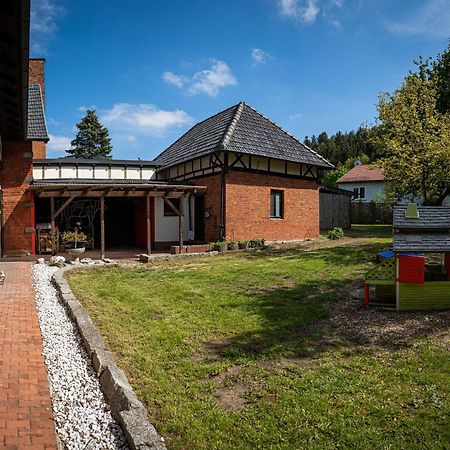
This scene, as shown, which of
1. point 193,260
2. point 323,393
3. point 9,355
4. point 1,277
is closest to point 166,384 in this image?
point 323,393

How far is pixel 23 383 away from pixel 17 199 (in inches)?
453

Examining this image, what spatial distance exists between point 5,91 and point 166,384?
6691 millimetres

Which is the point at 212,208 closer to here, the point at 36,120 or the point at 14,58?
the point at 36,120

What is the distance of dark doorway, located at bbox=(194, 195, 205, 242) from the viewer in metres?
18.0

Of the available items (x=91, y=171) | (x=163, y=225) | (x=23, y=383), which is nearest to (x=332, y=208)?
(x=163, y=225)

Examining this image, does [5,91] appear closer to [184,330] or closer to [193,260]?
[184,330]

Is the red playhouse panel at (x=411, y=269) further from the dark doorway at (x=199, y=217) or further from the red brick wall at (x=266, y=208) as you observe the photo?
the dark doorway at (x=199, y=217)

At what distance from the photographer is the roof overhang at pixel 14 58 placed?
4.59 m

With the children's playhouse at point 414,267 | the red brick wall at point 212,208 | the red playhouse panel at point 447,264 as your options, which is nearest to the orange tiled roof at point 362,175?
the red brick wall at point 212,208

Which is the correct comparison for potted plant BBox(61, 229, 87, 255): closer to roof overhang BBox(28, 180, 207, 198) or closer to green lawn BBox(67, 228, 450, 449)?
roof overhang BBox(28, 180, 207, 198)

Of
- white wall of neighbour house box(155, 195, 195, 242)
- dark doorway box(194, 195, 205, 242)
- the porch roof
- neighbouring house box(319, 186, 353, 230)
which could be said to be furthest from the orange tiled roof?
the porch roof

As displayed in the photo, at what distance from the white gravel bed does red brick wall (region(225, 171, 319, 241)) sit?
33.6 ft

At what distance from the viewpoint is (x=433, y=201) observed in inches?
599

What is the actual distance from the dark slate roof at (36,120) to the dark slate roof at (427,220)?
12215 mm
